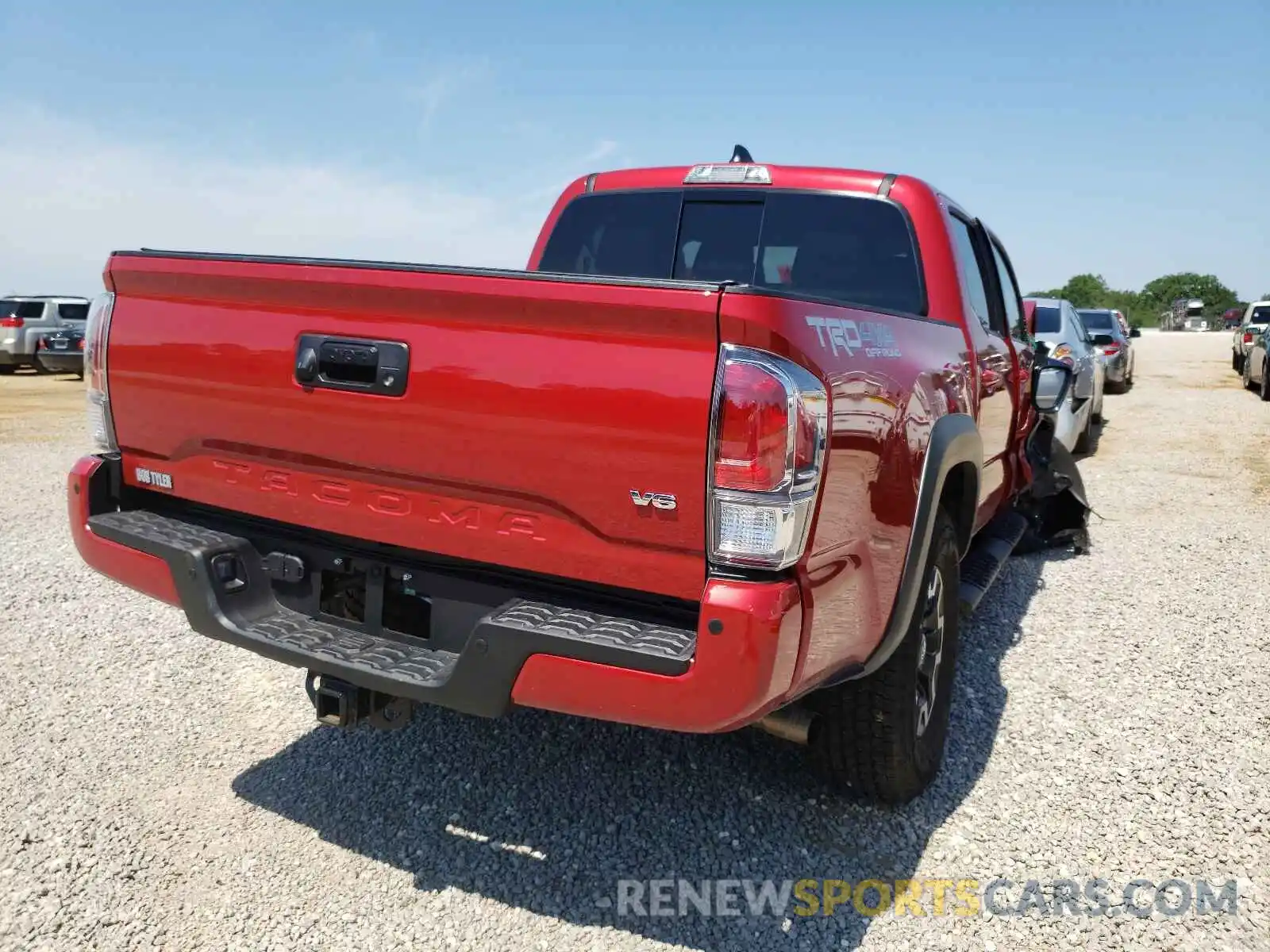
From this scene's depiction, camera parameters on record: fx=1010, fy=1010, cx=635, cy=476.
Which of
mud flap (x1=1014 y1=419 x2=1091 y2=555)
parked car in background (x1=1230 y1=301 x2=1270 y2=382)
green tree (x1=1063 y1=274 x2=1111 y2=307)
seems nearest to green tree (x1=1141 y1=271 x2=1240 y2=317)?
green tree (x1=1063 y1=274 x2=1111 y2=307)

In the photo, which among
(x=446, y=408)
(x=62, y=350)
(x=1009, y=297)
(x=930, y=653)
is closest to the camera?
(x=446, y=408)

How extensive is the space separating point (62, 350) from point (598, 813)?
820 inches

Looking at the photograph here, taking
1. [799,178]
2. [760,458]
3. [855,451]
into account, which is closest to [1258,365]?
[799,178]

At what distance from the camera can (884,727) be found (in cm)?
299

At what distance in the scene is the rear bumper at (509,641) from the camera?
2133mm

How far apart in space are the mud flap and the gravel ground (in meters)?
1.48

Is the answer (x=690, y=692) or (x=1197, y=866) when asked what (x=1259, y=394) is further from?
(x=690, y=692)

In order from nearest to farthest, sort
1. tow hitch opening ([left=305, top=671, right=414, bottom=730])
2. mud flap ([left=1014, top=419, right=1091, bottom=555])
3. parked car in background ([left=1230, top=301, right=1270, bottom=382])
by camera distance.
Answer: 1. tow hitch opening ([left=305, top=671, right=414, bottom=730])
2. mud flap ([left=1014, top=419, right=1091, bottom=555])
3. parked car in background ([left=1230, top=301, right=1270, bottom=382])

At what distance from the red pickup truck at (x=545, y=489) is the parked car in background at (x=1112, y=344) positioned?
47.8 ft

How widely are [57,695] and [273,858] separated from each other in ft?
5.28

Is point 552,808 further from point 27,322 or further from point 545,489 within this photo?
point 27,322

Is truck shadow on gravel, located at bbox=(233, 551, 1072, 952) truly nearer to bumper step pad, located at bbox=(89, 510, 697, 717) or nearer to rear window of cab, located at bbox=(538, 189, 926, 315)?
bumper step pad, located at bbox=(89, 510, 697, 717)

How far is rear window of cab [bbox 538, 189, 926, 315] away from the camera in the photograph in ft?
12.5

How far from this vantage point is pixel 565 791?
10.8 ft
